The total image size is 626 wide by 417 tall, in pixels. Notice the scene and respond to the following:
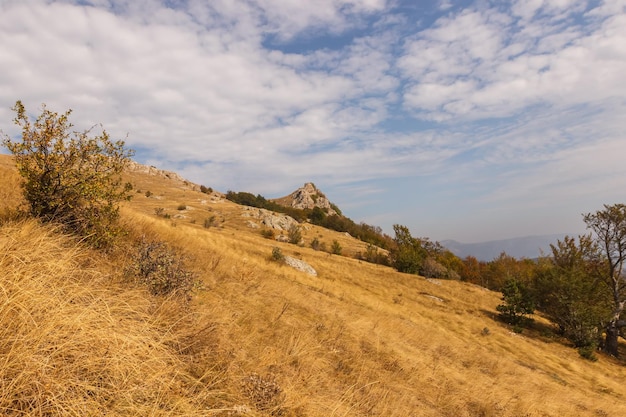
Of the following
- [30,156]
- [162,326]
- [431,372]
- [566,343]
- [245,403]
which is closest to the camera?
[245,403]

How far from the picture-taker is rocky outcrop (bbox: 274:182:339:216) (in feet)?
348

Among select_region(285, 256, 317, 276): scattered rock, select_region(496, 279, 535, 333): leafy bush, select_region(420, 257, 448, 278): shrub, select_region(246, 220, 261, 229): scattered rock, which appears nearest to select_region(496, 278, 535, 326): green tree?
select_region(496, 279, 535, 333): leafy bush

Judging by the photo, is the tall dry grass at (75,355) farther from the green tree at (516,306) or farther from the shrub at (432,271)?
the shrub at (432,271)

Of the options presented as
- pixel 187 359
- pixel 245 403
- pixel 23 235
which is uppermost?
pixel 23 235

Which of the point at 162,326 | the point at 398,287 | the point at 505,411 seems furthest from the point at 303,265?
the point at 162,326

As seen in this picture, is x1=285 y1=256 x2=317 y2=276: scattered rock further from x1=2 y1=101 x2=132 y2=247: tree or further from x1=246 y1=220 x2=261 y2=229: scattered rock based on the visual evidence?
x1=246 y1=220 x2=261 y2=229: scattered rock

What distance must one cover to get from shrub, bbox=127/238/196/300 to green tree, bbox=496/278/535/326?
95.7 feet

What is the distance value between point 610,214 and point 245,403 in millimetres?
33814

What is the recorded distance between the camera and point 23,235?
5.36 meters

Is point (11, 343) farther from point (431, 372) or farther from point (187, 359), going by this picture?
point (431, 372)

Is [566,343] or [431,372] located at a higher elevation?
[431,372]

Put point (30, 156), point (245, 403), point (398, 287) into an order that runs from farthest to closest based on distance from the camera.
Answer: point (398, 287)
point (30, 156)
point (245, 403)

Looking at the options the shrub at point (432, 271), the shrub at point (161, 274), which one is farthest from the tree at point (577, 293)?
the shrub at point (161, 274)

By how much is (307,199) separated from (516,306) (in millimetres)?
82523
